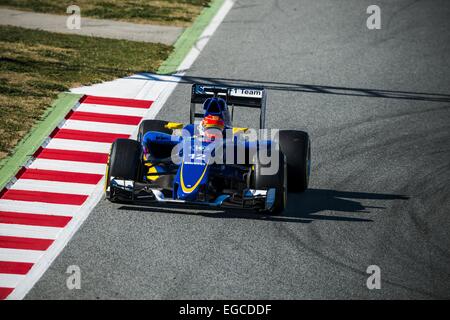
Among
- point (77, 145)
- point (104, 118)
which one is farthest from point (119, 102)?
point (77, 145)

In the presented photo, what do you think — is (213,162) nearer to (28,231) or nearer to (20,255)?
(28,231)

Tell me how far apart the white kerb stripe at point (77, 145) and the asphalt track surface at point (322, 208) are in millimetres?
1878

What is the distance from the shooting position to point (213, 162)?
1389 cm

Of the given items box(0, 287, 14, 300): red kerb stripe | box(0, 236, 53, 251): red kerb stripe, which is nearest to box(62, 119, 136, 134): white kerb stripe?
box(0, 236, 53, 251): red kerb stripe

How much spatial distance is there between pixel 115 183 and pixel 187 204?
1.16 metres

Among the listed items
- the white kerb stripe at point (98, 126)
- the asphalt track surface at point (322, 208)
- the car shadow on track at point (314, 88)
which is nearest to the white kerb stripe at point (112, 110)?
the asphalt track surface at point (322, 208)

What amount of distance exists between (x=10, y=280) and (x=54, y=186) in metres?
3.25

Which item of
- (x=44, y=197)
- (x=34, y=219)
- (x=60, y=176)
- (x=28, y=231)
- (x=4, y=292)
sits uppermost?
(x=60, y=176)

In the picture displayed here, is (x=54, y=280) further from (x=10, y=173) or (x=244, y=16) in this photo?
(x=244, y=16)

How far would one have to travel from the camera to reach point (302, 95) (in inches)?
773

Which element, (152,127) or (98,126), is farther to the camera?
(98,126)

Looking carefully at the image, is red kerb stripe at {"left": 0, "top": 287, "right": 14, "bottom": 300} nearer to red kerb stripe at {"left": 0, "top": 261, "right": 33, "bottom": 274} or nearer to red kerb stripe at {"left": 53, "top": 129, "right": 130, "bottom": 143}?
red kerb stripe at {"left": 0, "top": 261, "right": 33, "bottom": 274}

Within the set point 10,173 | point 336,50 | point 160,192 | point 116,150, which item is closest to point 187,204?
point 160,192

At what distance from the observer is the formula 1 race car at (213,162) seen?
524 inches
